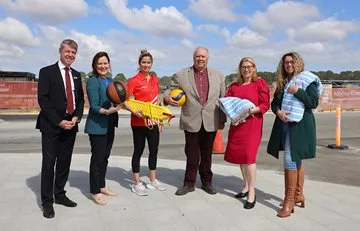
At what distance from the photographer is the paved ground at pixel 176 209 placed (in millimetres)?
4520

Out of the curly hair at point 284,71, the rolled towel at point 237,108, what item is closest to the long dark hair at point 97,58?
the rolled towel at point 237,108

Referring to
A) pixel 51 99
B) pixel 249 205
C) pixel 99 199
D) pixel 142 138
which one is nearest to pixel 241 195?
pixel 249 205

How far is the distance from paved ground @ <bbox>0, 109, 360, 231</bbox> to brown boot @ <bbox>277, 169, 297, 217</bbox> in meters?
0.11

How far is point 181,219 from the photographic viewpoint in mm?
4719

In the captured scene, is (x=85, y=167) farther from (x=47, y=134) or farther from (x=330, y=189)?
(x=330, y=189)

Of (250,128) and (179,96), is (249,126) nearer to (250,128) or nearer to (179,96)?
(250,128)

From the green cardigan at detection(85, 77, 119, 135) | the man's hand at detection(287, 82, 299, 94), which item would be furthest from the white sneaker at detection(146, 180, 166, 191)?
the man's hand at detection(287, 82, 299, 94)

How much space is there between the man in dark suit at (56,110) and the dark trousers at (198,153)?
1.66 m

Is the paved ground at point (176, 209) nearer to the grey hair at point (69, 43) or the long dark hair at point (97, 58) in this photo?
the long dark hair at point (97, 58)

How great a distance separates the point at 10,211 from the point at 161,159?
435 centimetres

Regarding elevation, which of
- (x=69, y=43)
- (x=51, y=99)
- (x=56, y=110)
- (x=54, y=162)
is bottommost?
(x=54, y=162)

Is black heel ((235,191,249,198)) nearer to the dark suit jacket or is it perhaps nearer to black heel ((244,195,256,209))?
black heel ((244,195,256,209))

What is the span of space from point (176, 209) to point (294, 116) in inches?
73.4

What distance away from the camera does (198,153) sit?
5.91 m
